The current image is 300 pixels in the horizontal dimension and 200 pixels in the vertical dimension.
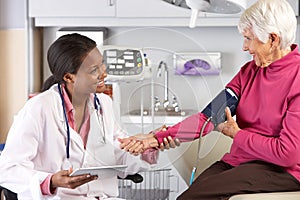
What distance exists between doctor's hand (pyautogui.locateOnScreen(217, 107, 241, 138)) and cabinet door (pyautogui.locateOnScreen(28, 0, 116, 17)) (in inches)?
74.4

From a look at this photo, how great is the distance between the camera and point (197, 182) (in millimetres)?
2057

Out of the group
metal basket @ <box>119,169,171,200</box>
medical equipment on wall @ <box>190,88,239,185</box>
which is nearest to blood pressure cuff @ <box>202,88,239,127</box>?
medical equipment on wall @ <box>190,88,239,185</box>

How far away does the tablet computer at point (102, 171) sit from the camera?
1.92m

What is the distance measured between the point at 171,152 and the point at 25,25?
6.83 ft

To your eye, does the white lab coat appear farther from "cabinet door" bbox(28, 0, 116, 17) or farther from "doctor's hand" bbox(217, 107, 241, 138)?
"cabinet door" bbox(28, 0, 116, 17)

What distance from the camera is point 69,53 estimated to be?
6.76 ft

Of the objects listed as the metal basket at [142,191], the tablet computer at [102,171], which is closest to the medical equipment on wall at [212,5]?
the tablet computer at [102,171]

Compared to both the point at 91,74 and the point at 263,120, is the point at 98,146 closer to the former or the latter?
the point at 91,74

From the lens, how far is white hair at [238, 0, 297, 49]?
75.6 inches

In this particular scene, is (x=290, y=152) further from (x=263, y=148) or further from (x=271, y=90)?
(x=271, y=90)

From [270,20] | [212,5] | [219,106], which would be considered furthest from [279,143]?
[212,5]

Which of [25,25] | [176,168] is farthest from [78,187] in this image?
[25,25]

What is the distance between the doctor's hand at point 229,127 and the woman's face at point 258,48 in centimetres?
20

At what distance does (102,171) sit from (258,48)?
0.64 meters
